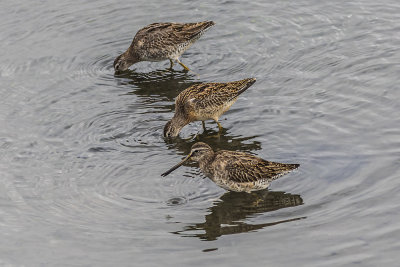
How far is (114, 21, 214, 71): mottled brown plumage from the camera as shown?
14695 millimetres

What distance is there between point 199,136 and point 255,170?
269cm

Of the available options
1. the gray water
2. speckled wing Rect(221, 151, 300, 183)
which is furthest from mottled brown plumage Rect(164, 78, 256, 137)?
speckled wing Rect(221, 151, 300, 183)

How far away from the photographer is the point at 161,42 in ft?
48.6

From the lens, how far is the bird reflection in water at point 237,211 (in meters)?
8.96

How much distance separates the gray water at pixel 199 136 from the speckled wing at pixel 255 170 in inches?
12.3

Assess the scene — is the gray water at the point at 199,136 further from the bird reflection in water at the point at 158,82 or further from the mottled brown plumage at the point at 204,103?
the mottled brown plumage at the point at 204,103

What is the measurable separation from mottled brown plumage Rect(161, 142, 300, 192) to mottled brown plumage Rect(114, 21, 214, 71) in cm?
483

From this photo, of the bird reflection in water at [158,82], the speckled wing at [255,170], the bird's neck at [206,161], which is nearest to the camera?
the speckled wing at [255,170]

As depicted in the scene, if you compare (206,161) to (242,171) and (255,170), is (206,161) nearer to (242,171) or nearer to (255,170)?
(242,171)

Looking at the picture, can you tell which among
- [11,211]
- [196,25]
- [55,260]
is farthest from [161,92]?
[55,260]

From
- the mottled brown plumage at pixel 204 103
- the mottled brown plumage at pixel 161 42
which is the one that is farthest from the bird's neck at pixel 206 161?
the mottled brown plumage at pixel 161 42

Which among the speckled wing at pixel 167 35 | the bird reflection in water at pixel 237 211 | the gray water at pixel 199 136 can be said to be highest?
the speckled wing at pixel 167 35

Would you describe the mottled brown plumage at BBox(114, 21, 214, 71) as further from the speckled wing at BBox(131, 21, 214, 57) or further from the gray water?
the gray water

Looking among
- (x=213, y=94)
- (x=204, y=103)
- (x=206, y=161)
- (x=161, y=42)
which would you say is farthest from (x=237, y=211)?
(x=161, y=42)
